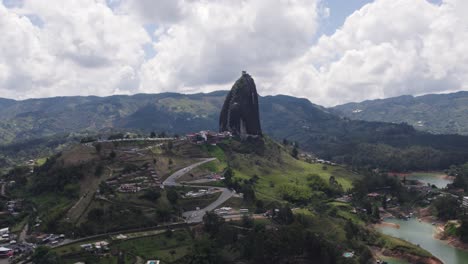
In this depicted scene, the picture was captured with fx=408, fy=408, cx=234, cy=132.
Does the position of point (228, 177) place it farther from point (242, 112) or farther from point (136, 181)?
point (242, 112)

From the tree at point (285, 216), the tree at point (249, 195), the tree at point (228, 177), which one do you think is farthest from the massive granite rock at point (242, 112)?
the tree at point (285, 216)

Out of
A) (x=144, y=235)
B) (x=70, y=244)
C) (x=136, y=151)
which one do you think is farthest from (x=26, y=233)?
(x=136, y=151)

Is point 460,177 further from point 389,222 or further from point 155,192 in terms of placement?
point 155,192

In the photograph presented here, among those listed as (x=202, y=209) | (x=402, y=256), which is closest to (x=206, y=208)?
(x=202, y=209)

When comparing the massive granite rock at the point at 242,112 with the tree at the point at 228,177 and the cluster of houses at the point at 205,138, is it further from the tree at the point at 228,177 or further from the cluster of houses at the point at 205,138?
the tree at the point at 228,177

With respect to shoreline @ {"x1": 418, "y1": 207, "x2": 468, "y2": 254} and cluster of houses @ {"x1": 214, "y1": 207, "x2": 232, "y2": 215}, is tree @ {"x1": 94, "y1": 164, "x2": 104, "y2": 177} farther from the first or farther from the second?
shoreline @ {"x1": 418, "y1": 207, "x2": 468, "y2": 254}

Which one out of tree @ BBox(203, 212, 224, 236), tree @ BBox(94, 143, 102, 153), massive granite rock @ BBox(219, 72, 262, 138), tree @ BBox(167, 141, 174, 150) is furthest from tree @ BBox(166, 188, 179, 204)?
massive granite rock @ BBox(219, 72, 262, 138)
